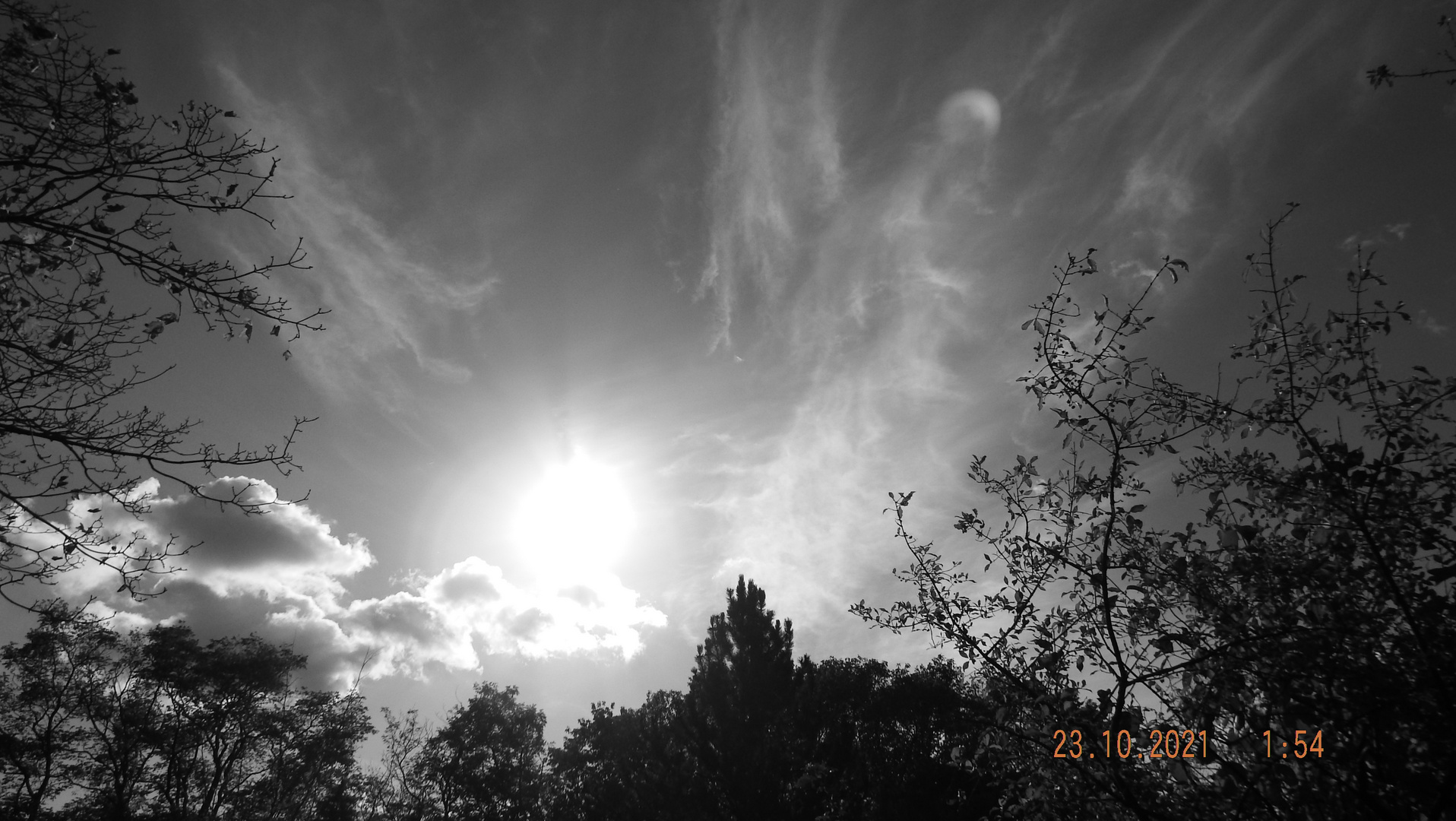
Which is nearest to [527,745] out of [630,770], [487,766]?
[487,766]

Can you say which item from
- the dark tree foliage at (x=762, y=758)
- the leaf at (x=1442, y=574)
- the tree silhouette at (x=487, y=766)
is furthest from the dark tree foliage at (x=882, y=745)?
the tree silhouette at (x=487, y=766)

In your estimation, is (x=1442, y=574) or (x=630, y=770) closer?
(x=1442, y=574)

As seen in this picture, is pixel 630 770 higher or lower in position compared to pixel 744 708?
lower

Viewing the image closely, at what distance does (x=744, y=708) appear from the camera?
64.8 ft

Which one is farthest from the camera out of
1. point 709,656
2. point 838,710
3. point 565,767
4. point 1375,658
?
point 565,767

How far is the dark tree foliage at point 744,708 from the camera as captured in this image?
54.9 feet

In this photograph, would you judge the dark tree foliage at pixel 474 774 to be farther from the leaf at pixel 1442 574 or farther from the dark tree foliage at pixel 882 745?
the leaf at pixel 1442 574

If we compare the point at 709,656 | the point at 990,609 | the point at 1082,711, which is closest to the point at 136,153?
the point at 990,609

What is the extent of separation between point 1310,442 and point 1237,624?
1.18 metres

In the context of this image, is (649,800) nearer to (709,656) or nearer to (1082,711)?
(709,656)

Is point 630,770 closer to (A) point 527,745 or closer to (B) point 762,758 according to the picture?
(B) point 762,758

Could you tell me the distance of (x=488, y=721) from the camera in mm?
38344

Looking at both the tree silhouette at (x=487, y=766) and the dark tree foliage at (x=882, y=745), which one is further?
the tree silhouette at (x=487, y=766)
